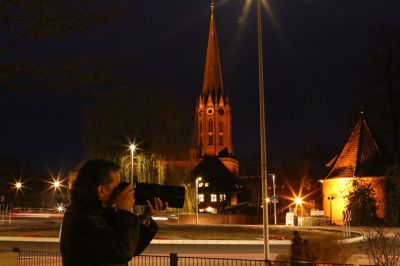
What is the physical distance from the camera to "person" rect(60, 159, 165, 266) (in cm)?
334

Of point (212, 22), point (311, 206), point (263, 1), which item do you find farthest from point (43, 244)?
point (212, 22)

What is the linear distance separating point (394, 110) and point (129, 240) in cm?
4941

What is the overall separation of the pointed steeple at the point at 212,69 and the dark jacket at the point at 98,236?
112994mm

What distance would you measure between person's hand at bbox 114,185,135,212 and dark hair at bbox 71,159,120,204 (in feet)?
0.37

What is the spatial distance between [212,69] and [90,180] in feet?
388

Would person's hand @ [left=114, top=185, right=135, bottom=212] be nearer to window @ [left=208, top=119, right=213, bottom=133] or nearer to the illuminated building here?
the illuminated building

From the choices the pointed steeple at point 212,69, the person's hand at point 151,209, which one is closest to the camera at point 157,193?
the person's hand at point 151,209

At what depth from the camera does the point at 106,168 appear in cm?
357

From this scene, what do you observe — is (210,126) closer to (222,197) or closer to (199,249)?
(222,197)

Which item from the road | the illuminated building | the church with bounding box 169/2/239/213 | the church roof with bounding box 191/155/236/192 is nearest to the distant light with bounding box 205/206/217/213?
the church roof with bounding box 191/155/236/192

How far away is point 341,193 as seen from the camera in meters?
50.2

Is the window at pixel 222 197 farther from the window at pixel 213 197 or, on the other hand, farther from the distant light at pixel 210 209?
the distant light at pixel 210 209

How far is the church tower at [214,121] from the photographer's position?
123 m

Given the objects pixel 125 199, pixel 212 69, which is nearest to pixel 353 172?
pixel 125 199
